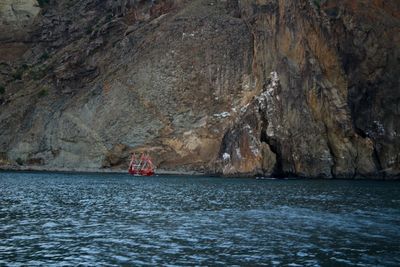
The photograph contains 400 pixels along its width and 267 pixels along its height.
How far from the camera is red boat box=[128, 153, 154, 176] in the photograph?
322 ft

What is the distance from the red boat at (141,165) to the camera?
322ft

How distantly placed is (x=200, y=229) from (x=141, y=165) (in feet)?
224

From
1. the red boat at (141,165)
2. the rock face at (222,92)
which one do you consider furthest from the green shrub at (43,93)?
the red boat at (141,165)

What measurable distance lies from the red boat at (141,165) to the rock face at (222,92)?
83.3 inches

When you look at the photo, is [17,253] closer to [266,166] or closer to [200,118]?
[266,166]

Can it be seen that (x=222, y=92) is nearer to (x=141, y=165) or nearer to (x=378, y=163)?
(x=141, y=165)

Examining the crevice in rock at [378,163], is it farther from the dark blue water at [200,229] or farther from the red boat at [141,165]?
the red boat at [141,165]

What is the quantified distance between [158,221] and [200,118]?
65453 millimetres

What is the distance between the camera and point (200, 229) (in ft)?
109

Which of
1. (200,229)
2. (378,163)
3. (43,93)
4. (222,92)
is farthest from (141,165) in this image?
(200,229)

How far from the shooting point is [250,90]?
10038 cm

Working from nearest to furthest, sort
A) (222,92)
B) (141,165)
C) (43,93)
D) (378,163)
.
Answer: (378,163)
(141,165)
(222,92)
(43,93)

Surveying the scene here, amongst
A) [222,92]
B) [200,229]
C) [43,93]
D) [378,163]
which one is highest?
[43,93]

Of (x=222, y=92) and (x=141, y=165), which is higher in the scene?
(x=222, y=92)
